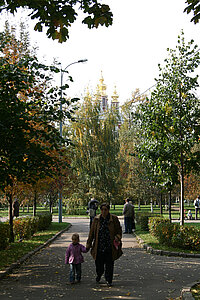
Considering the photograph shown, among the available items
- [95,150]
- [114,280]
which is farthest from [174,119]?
[95,150]

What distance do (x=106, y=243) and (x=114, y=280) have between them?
981 mm

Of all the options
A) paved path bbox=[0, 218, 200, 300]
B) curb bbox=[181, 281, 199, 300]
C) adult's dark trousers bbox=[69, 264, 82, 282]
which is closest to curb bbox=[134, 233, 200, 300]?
curb bbox=[181, 281, 199, 300]

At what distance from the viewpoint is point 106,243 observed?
27.1 ft

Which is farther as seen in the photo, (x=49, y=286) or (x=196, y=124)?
(x=196, y=124)

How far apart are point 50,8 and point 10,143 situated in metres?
5.46

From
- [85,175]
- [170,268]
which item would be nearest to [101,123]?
[85,175]

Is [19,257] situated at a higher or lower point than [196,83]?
lower

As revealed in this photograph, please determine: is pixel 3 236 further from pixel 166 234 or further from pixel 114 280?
pixel 114 280

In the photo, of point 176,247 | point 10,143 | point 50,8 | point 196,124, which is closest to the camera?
point 50,8

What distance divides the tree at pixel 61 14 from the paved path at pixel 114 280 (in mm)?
4247

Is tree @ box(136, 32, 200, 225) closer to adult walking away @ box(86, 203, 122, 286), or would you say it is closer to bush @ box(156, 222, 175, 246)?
bush @ box(156, 222, 175, 246)

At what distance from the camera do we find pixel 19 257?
11766 mm

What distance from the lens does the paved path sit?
7.48 m

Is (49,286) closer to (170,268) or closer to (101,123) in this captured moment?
(170,268)
